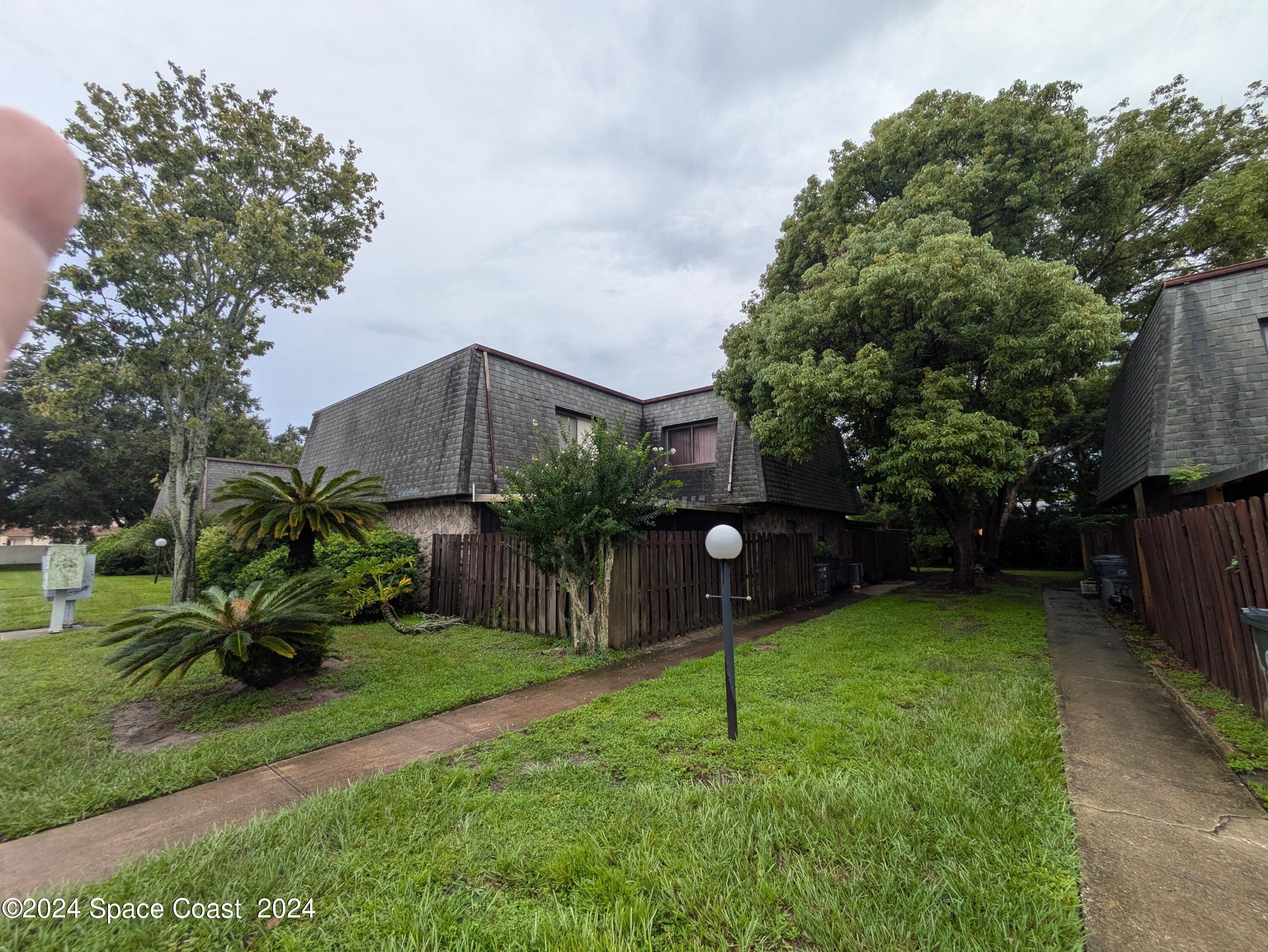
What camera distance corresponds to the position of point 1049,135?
35.5 ft

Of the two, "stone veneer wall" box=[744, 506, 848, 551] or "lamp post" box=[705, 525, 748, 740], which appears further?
"stone veneer wall" box=[744, 506, 848, 551]

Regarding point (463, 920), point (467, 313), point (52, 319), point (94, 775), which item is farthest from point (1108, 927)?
point (467, 313)

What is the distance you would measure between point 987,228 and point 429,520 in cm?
1455

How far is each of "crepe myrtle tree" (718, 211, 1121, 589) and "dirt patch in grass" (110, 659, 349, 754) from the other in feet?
27.5

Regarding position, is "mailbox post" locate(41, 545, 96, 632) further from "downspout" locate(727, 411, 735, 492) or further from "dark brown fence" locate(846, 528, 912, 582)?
"dark brown fence" locate(846, 528, 912, 582)

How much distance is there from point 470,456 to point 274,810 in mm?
7880

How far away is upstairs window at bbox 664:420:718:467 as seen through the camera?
47.4 ft

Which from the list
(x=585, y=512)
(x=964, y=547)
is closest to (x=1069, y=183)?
(x=964, y=547)

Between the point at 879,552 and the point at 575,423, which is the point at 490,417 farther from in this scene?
the point at 879,552

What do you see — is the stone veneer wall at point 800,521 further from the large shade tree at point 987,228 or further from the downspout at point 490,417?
the downspout at point 490,417

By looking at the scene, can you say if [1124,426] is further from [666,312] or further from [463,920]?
[463,920]

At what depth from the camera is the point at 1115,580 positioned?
11.0m

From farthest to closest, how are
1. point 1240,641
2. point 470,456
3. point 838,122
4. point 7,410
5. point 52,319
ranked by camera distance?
point 7,410 → point 838,122 → point 470,456 → point 52,319 → point 1240,641

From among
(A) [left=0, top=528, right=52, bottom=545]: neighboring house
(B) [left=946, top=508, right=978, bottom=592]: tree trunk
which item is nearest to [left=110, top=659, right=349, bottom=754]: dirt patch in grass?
(B) [left=946, top=508, right=978, bottom=592]: tree trunk
